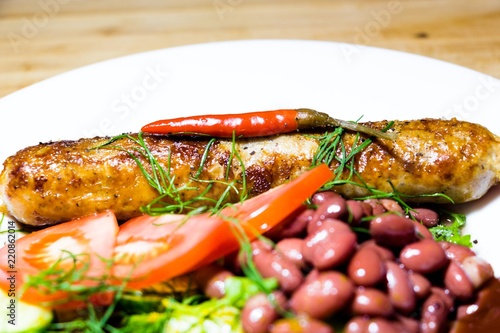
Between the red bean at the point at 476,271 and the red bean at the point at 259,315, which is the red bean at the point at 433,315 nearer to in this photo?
the red bean at the point at 476,271

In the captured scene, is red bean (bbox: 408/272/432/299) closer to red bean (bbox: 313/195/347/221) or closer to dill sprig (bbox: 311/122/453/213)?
red bean (bbox: 313/195/347/221)

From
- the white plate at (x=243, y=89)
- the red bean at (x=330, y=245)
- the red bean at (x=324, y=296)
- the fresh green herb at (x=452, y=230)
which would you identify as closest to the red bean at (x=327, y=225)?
the red bean at (x=330, y=245)

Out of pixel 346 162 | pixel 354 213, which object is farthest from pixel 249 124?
pixel 354 213

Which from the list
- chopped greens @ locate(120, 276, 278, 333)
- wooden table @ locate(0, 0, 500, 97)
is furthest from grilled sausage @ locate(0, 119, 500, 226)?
wooden table @ locate(0, 0, 500, 97)

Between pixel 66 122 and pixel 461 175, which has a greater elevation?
pixel 66 122

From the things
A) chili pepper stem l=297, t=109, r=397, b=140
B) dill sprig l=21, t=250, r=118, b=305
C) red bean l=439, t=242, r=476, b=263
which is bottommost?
red bean l=439, t=242, r=476, b=263

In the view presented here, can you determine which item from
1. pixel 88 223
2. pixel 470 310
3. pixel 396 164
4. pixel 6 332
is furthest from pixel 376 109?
pixel 6 332

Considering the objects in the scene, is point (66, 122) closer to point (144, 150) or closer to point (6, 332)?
point (144, 150)
